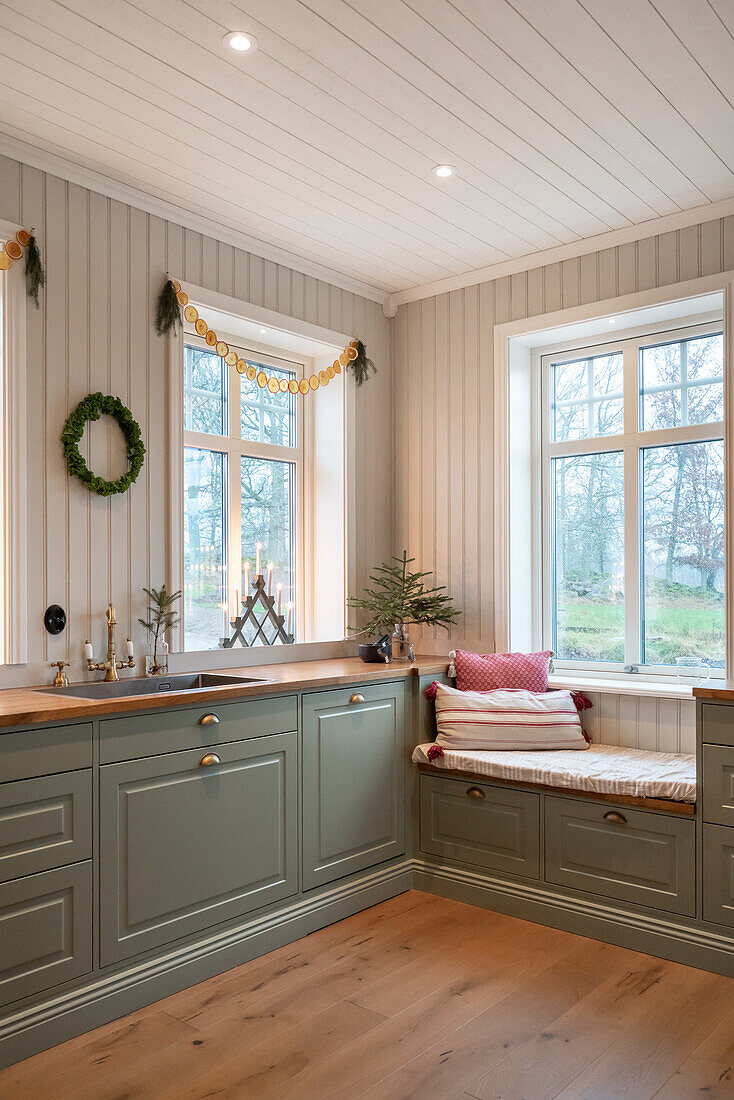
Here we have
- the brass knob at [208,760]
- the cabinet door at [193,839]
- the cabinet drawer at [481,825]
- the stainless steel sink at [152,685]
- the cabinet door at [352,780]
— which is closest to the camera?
the cabinet door at [193,839]

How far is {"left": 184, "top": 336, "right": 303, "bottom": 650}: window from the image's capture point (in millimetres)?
3643

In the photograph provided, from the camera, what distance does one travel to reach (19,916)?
221 centimetres

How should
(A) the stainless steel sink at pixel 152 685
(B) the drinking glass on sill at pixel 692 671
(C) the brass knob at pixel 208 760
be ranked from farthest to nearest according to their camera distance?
(B) the drinking glass on sill at pixel 692 671 → (A) the stainless steel sink at pixel 152 685 → (C) the brass knob at pixel 208 760

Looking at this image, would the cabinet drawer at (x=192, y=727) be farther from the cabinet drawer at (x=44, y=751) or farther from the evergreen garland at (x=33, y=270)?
the evergreen garland at (x=33, y=270)

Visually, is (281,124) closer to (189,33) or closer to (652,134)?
(189,33)

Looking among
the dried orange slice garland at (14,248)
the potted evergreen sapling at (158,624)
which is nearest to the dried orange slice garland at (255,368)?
the dried orange slice garland at (14,248)

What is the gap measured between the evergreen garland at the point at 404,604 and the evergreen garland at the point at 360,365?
2.88 feet

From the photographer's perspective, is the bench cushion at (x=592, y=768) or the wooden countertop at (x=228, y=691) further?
the bench cushion at (x=592, y=768)

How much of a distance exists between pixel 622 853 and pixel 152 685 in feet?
5.73

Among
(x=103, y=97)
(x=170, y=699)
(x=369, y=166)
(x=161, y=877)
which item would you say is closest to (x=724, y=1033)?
(x=161, y=877)

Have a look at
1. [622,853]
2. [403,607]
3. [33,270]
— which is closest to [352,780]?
[403,607]

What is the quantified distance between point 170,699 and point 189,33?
183cm

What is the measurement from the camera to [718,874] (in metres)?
2.75

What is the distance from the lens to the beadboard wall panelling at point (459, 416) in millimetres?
3840
